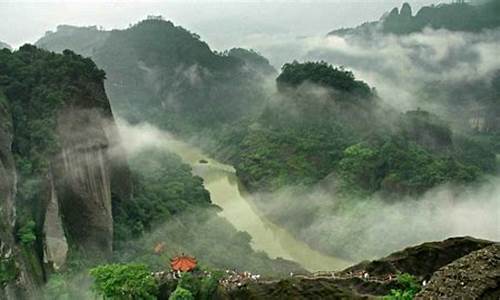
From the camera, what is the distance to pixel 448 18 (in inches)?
3615

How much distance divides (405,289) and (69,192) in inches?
626

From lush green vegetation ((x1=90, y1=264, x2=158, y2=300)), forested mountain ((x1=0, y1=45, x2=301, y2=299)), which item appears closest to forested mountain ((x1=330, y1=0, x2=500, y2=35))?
forested mountain ((x1=0, y1=45, x2=301, y2=299))

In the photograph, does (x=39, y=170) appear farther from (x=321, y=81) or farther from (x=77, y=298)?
(x=321, y=81)

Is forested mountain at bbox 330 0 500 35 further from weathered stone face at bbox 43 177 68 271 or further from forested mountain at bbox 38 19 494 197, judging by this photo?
weathered stone face at bbox 43 177 68 271

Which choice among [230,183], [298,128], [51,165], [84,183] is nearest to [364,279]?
[84,183]

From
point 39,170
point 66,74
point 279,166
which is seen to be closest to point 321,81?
point 279,166

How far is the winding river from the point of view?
32.8 meters

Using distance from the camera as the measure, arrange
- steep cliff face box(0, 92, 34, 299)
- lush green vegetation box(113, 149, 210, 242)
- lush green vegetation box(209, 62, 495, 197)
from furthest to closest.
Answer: lush green vegetation box(209, 62, 495, 197)
lush green vegetation box(113, 149, 210, 242)
steep cliff face box(0, 92, 34, 299)

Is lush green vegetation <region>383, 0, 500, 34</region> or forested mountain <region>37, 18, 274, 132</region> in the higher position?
lush green vegetation <region>383, 0, 500, 34</region>

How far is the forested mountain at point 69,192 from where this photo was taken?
A: 896 inches

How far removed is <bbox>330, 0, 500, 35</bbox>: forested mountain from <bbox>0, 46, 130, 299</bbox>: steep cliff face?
7201 centimetres

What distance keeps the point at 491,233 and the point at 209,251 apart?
A: 15.5 meters

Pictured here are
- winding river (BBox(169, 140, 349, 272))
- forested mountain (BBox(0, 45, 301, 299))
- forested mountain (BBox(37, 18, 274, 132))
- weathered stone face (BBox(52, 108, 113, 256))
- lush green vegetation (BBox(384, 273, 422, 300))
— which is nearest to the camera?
lush green vegetation (BBox(384, 273, 422, 300))

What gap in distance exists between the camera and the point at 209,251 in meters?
28.7
